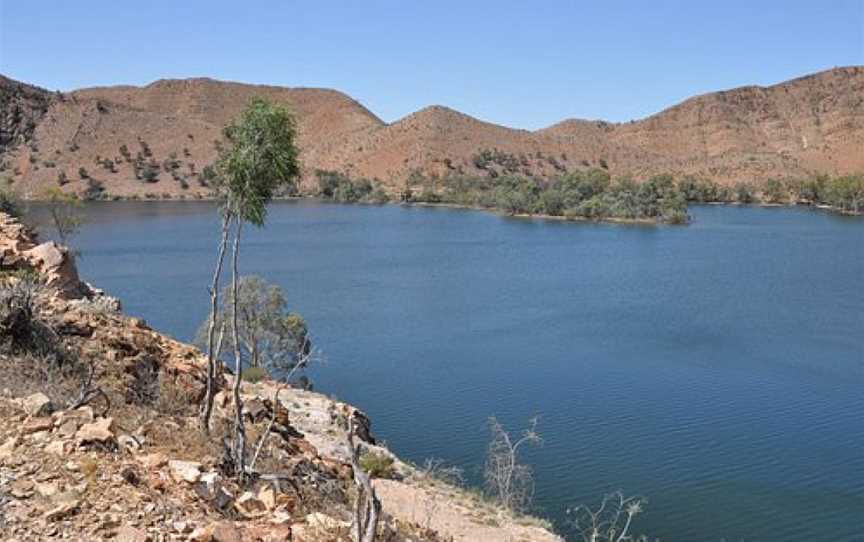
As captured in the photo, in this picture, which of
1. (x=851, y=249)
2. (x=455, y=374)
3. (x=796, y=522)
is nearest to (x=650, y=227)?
(x=851, y=249)

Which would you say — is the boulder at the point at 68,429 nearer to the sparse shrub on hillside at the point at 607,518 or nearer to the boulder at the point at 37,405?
the boulder at the point at 37,405

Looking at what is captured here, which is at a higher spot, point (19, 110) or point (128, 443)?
point (19, 110)

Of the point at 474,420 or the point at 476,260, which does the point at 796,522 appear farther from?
the point at 476,260

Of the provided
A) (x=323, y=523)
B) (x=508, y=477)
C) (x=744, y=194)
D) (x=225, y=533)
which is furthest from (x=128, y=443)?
(x=744, y=194)

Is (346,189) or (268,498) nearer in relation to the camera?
(268,498)

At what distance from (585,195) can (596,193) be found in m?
2.71

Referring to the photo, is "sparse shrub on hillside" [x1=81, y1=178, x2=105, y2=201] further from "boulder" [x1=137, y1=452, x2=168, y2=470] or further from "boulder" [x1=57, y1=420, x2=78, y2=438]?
"boulder" [x1=137, y1=452, x2=168, y2=470]

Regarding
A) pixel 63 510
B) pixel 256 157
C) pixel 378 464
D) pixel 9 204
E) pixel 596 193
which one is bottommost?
pixel 378 464

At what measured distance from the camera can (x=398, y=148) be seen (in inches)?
6609

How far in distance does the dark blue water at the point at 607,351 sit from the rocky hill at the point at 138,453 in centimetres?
681

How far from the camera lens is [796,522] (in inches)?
842

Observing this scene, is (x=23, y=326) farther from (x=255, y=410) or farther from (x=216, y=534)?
(x=216, y=534)

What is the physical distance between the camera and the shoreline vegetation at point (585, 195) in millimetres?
112062

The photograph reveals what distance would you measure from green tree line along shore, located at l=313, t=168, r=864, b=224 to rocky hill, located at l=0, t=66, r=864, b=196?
9.48 m
